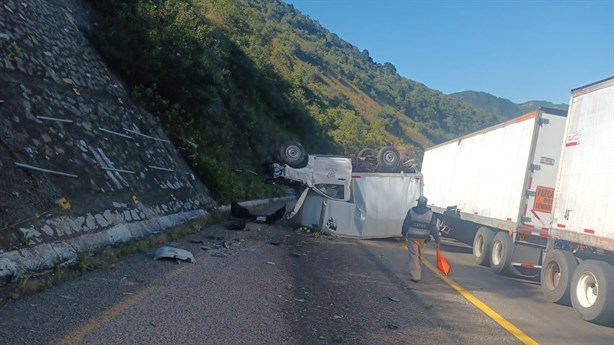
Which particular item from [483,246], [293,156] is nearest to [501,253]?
[483,246]

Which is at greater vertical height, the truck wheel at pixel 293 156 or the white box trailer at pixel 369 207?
the truck wheel at pixel 293 156

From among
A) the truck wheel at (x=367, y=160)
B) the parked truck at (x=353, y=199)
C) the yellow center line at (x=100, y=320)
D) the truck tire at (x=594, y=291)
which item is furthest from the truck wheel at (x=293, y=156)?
the yellow center line at (x=100, y=320)

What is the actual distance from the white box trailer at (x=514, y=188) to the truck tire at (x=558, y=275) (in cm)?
167

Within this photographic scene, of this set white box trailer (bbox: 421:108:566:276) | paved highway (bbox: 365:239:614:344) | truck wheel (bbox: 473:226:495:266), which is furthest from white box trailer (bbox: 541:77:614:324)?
truck wheel (bbox: 473:226:495:266)

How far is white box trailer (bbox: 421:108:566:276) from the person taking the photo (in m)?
12.1

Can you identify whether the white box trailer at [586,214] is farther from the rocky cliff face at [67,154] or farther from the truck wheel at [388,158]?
the truck wheel at [388,158]

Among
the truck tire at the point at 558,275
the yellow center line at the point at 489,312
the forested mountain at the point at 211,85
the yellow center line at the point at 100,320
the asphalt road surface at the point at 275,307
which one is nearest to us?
the yellow center line at the point at 100,320

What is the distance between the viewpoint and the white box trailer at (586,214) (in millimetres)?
8477

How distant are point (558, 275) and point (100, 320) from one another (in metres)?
8.01

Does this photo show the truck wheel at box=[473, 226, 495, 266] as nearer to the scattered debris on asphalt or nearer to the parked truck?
the parked truck

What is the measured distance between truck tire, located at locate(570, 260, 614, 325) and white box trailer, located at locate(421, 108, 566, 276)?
9.68 feet

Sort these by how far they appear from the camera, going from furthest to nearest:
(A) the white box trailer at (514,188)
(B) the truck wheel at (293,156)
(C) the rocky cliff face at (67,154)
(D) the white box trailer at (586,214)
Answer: (B) the truck wheel at (293,156), (A) the white box trailer at (514,188), (D) the white box trailer at (586,214), (C) the rocky cliff face at (67,154)

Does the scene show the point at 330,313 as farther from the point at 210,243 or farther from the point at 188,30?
the point at 188,30

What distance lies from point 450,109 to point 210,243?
157 m
